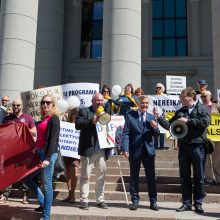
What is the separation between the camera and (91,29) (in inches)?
960

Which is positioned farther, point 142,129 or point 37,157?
point 142,129

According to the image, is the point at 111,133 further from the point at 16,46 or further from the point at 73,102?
the point at 16,46

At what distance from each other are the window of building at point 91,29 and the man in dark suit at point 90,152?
17.4 meters

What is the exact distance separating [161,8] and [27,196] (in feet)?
61.0

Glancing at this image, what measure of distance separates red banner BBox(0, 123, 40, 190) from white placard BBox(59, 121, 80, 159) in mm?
1629

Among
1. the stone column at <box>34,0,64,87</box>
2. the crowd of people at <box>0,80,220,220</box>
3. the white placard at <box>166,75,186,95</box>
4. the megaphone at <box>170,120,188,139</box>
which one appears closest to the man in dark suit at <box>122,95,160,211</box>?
the crowd of people at <box>0,80,220,220</box>

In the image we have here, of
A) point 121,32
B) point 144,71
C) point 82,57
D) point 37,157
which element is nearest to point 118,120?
point 37,157

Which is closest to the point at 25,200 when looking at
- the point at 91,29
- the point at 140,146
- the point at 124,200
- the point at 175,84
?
the point at 124,200

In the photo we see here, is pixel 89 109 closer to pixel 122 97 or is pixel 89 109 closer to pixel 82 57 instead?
pixel 122 97

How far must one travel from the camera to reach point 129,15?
1412cm

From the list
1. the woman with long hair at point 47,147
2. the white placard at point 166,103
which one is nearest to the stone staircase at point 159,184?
the white placard at point 166,103

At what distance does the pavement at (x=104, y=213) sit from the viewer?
5.79 metres

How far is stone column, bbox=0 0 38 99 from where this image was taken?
1376 centimetres

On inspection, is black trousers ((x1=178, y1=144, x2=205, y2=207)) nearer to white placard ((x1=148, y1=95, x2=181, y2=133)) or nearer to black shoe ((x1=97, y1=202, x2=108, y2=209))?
black shoe ((x1=97, y1=202, x2=108, y2=209))
